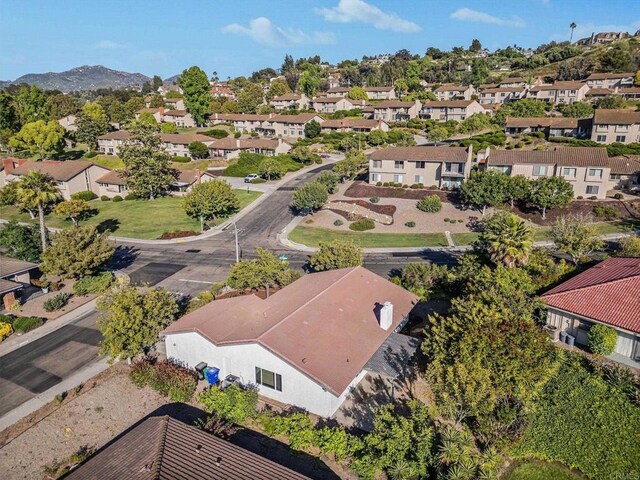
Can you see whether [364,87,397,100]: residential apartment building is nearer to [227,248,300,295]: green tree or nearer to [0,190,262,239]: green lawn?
[0,190,262,239]: green lawn

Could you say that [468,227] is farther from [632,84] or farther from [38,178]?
[632,84]

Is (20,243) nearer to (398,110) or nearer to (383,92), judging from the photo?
(398,110)

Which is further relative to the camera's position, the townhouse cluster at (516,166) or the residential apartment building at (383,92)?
the residential apartment building at (383,92)

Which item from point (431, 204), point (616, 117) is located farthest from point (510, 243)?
point (616, 117)

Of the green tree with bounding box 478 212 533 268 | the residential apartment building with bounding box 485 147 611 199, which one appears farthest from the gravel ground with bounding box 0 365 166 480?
the residential apartment building with bounding box 485 147 611 199

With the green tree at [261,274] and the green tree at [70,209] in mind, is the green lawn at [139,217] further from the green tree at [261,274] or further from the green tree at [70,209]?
the green tree at [261,274]

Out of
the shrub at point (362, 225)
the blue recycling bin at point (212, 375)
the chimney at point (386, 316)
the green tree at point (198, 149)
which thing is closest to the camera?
the blue recycling bin at point (212, 375)

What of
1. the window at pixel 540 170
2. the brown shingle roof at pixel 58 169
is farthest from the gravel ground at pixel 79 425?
the brown shingle roof at pixel 58 169
